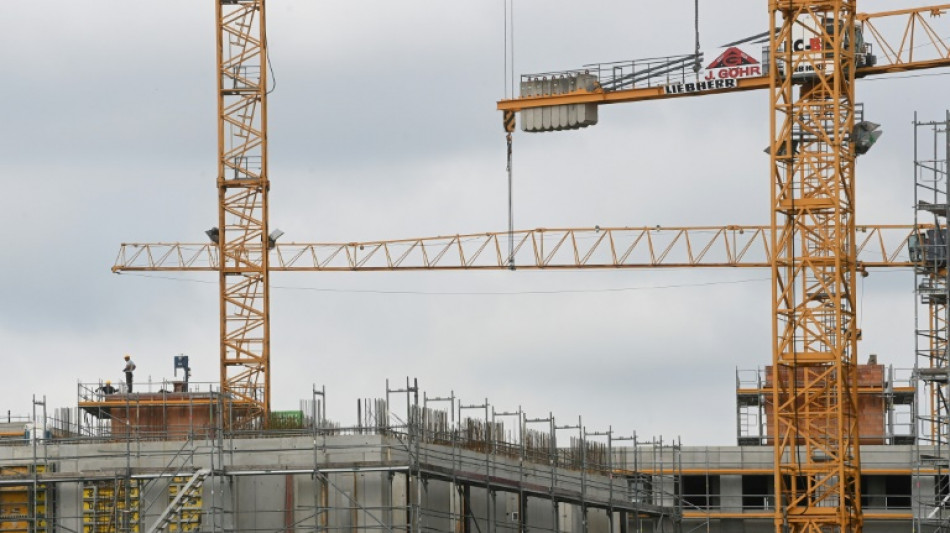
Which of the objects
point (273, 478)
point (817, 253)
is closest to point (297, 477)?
point (273, 478)

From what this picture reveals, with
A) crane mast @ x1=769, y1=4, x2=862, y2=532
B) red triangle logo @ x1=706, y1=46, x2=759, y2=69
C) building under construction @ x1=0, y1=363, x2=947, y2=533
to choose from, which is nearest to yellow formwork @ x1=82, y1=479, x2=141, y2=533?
building under construction @ x1=0, y1=363, x2=947, y2=533

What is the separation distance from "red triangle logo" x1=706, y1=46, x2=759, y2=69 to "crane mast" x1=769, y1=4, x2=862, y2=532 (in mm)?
21259

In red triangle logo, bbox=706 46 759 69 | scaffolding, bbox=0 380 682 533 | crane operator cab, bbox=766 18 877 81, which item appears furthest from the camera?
red triangle logo, bbox=706 46 759 69

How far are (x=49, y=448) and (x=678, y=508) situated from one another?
24.5 metres

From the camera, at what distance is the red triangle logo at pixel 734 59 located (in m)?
102

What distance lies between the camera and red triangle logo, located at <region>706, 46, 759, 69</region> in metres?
102

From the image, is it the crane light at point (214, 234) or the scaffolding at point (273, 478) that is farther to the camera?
the crane light at point (214, 234)

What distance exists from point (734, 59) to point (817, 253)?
78.0 feet

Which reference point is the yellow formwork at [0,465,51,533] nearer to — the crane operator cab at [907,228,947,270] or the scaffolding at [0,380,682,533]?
the scaffolding at [0,380,682,533]

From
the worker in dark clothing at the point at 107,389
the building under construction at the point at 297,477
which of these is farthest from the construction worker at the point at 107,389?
the building under construction at the point at 297,477

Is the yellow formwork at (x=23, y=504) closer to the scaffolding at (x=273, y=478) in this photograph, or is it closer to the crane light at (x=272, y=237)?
the scaffolding at (x=273, y=478)

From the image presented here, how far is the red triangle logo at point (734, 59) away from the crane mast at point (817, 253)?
21.3 meters

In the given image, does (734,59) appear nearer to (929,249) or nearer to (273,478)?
(929,249)

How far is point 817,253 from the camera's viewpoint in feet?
262
